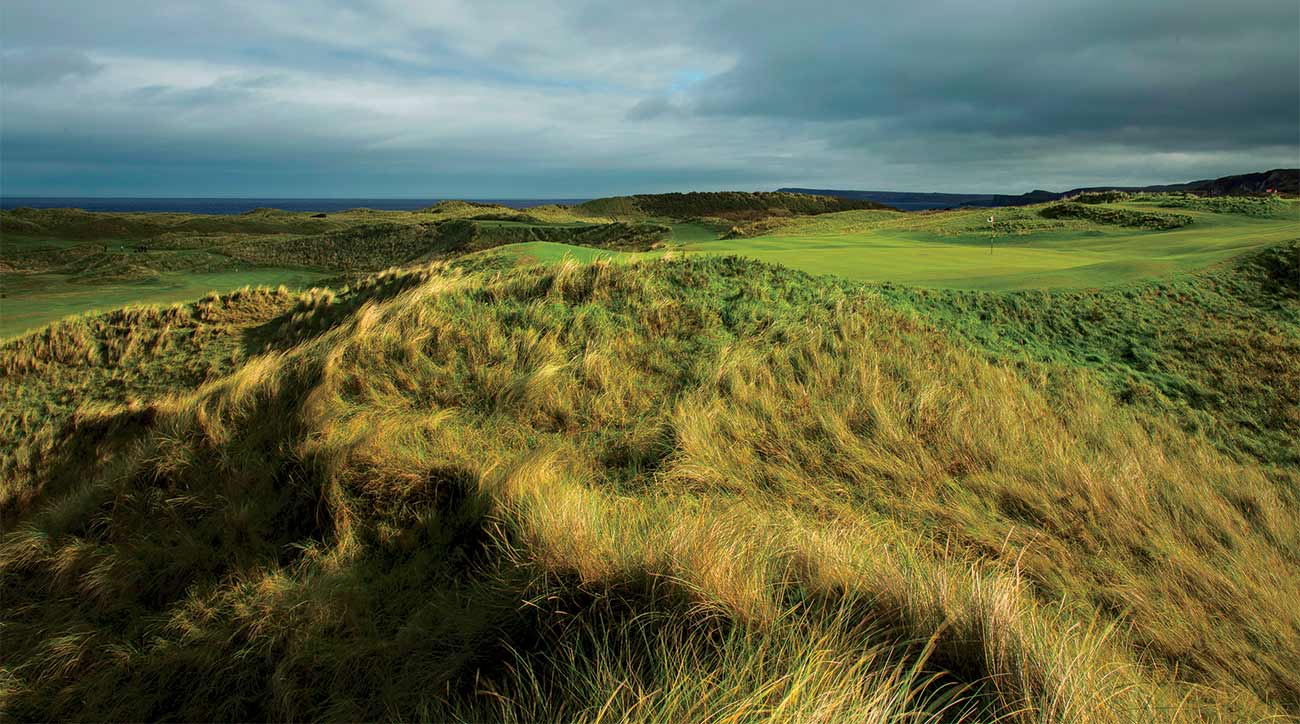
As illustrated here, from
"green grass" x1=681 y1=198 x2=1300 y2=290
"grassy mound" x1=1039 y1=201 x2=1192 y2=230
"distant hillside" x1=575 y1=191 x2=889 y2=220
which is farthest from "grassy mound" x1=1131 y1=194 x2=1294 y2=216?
"distant hillside" x1=575 y1=191 x2=889 y2=220

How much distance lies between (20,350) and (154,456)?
816cm

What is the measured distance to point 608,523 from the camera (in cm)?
262

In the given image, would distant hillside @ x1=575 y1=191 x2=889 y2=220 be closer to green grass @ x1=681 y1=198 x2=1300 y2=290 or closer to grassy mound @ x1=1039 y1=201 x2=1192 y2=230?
grassy mound @ x1=1039 y1=201 x2=1192 y2=230

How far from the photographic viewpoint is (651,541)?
2.36 meters

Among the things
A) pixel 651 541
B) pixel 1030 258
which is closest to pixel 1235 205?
pixel 1030 258

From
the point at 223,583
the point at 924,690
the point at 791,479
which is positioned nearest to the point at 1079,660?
the point at 924,690

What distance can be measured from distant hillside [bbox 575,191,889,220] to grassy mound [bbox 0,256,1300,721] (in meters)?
51.0

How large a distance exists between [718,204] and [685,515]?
188 ft

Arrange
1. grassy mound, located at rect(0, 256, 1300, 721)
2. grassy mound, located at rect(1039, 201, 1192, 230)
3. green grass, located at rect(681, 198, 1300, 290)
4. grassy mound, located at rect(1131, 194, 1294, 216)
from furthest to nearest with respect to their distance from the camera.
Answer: grassy mound, located at rect(1131, 194, 1294, 216) < grassy mound, located at rect(1039, 201, 1192, 230) < green grass, located at rect(681, 198, 1300, 290) < grassy mound, located at rect(0, 256, 1300, 721)

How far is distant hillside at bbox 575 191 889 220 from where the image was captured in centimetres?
5562

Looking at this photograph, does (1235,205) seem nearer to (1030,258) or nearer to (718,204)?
(1030,258)

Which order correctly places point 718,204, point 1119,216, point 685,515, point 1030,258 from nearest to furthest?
point 685,515 → point 1030,258 → point 1119,216 → point 718,204

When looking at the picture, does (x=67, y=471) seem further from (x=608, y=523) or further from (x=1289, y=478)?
(x=1289, y=478)

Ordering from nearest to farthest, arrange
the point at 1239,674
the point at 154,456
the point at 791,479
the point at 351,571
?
the point at 1239,674 < the point at 351,571 < the point at 791,479 < the point at 154,456
